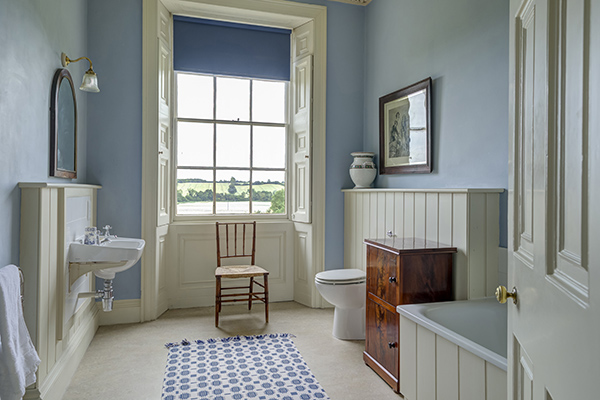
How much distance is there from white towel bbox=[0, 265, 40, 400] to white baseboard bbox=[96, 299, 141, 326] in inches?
71.2

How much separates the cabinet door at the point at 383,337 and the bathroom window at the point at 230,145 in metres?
1.91

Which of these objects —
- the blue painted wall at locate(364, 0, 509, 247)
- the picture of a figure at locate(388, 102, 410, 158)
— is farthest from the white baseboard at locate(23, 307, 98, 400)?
the picture of a figure at locate(388, 102, 410, 158)

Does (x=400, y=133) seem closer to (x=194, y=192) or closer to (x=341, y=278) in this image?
(x=341, y=278)

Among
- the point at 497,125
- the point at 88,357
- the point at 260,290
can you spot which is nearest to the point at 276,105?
the point at 260,290

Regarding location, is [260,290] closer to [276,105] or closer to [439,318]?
[276,105]

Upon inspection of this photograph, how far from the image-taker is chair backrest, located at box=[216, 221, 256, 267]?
3861 millimetres

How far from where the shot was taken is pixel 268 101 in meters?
4.18

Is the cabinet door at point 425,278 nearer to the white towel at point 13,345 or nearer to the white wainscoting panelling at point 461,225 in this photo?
the white wainscoting panelling at point 461,225

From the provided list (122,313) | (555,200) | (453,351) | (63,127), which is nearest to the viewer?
(555,200)

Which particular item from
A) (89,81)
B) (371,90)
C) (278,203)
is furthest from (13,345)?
(371,90)

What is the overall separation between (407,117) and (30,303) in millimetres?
2730

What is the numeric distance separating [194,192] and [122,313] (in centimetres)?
126

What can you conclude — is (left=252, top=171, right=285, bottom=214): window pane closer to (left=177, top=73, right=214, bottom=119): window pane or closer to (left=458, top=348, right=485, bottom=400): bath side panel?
(left=177, top=73, right=214, bottom=119): window pane

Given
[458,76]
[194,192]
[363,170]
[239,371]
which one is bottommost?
[239,371]
